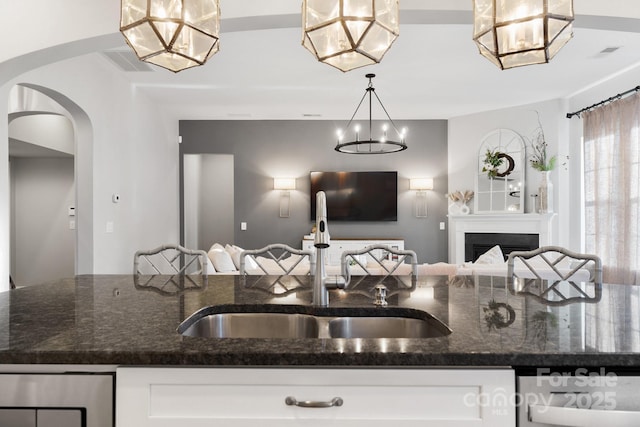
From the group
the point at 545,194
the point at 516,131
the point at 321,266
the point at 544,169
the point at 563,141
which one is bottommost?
the point at 321,266

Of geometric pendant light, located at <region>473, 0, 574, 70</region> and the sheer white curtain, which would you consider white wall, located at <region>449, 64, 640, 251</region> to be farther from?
geometric pendant light, located at <region>473, 0, 574, 70</region>

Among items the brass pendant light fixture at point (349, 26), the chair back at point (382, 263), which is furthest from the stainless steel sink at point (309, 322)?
the brass pendant light fixture at point (349, 26)

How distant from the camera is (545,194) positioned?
18.3 ft

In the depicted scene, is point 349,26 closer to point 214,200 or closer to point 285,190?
point 285,190

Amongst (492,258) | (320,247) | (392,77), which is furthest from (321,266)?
(392,77)

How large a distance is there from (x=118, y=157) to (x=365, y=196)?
3740mm

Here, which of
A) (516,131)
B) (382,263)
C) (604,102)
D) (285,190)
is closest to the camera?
(382,263)

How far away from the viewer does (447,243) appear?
22.0ft

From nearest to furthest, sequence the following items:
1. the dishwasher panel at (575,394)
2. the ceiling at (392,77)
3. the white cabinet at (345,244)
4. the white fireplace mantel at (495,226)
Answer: the dishwasher panel at (575,394) → the ceiling at (392,77) → the white fireplace mantel at (495,226) → the white cabinet at (345,244)

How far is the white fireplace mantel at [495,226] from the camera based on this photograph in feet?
18.6

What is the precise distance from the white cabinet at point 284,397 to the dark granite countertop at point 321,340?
0.12 feet

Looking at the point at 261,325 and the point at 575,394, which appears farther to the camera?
the point at 261,325

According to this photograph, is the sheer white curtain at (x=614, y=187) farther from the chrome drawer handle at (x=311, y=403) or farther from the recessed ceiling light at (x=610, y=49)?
the chrome drawer handle at (x=311, y=403)

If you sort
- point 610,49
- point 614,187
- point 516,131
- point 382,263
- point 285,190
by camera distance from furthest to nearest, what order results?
point 285,190 < point 516,131 < point 614,187 < point 610,49 < point 382,263
